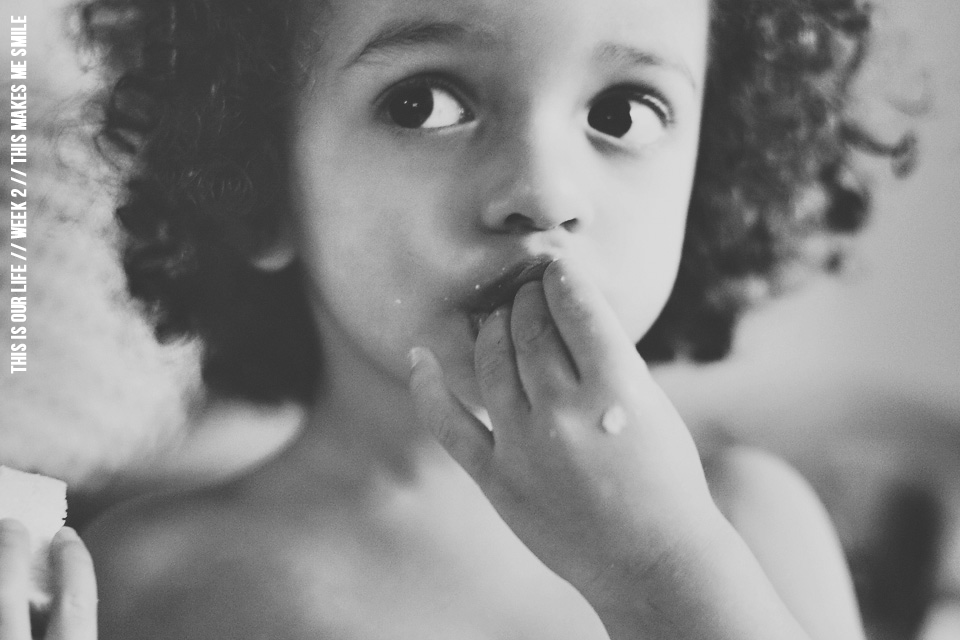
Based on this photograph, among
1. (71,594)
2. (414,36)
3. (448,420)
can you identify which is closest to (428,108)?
(414,36)

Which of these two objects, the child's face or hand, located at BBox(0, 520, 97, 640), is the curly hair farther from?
hand, located at BBox(0, 520, 97, 640)

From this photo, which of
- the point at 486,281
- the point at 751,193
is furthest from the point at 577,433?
the point at 751,193

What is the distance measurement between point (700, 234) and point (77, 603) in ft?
1.29

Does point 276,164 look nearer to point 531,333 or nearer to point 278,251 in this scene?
point 278,251

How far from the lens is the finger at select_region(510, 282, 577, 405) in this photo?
33 cm

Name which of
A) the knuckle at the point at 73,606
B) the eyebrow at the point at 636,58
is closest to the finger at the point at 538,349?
the eyebrow at the point at 636,58

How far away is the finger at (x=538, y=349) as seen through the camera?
327 millimetres

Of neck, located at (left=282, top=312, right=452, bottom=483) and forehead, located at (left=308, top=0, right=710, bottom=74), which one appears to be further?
neck, located at (left=282, top=312, right=452, bottom=483)

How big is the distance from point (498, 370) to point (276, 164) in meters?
→ 0.16

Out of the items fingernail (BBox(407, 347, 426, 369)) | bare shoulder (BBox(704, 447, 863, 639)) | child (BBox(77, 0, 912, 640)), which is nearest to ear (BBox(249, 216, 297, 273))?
child (BBox(77, 0, 912, 640))

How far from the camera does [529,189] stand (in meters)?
0.34

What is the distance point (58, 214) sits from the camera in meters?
0.47

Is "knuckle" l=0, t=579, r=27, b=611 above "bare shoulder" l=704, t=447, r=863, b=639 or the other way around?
above

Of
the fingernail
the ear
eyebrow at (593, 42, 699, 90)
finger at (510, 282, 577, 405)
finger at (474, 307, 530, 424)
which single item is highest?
eyebrow at (593, 42, 699, 90)
